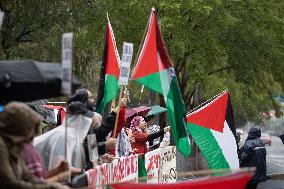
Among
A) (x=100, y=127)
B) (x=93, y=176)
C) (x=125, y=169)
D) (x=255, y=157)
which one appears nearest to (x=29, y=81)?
(x=93, y=176)

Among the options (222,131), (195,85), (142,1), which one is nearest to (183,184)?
(222,131)

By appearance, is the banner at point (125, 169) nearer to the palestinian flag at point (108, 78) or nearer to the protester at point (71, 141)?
the palestinian flag at point (108, 78)

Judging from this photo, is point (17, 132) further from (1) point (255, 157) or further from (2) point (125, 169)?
(1) point (255, 157)

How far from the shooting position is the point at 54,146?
6.54 metres

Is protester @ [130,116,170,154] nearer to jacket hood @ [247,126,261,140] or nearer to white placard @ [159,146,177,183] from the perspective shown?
white placard @ [159,146,177,183]

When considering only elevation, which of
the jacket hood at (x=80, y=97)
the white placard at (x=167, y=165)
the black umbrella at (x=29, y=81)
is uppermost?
the black umbrella at (x=29, y=81)

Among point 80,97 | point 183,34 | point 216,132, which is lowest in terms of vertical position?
point 216,132

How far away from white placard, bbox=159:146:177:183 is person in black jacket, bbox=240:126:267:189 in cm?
120

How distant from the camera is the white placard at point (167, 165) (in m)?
12.2

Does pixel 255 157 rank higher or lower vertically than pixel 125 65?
lower

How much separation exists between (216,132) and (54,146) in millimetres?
5441

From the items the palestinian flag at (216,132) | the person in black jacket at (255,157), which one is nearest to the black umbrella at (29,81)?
the palestinian flag at (216,132)

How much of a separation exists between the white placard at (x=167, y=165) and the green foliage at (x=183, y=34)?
17.1ft

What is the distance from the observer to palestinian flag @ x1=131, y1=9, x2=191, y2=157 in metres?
8.59
